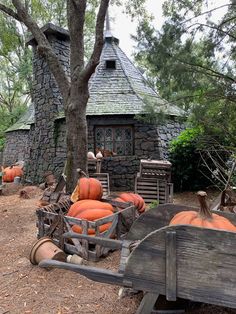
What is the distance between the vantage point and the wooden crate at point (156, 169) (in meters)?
8.00

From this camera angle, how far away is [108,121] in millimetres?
10328

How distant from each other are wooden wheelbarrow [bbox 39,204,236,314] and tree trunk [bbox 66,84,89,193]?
14.3 ft

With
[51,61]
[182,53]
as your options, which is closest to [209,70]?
[182,53]

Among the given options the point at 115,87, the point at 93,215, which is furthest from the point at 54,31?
the point at 93,215

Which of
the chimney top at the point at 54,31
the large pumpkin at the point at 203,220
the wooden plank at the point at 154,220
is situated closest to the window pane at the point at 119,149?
the chimney top at the point at 54,31

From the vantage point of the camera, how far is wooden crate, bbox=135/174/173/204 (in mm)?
7609

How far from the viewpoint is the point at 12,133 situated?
18172 mm

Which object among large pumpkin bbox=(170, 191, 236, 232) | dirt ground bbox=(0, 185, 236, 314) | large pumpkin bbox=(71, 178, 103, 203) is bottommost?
dirt ground bbox=(0, 185, 236, 314)

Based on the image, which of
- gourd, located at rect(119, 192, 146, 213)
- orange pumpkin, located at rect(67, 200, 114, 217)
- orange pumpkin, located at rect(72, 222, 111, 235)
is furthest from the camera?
gourd, located at rect(119, 192, 146, 213)

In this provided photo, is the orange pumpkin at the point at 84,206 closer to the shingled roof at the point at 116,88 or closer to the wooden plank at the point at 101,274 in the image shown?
the wooden plank at the point at 101,274

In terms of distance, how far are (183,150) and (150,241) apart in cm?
778

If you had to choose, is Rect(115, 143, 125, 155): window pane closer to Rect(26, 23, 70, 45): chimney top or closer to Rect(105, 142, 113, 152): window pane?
Rect(105, 142, 113, 152): window pane

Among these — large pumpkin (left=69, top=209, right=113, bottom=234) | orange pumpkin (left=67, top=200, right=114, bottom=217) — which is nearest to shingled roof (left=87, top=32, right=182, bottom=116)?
orange pumpkin (left=67, top=200, right=114, bottom=217)

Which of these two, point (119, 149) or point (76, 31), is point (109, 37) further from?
point (76, 31)
